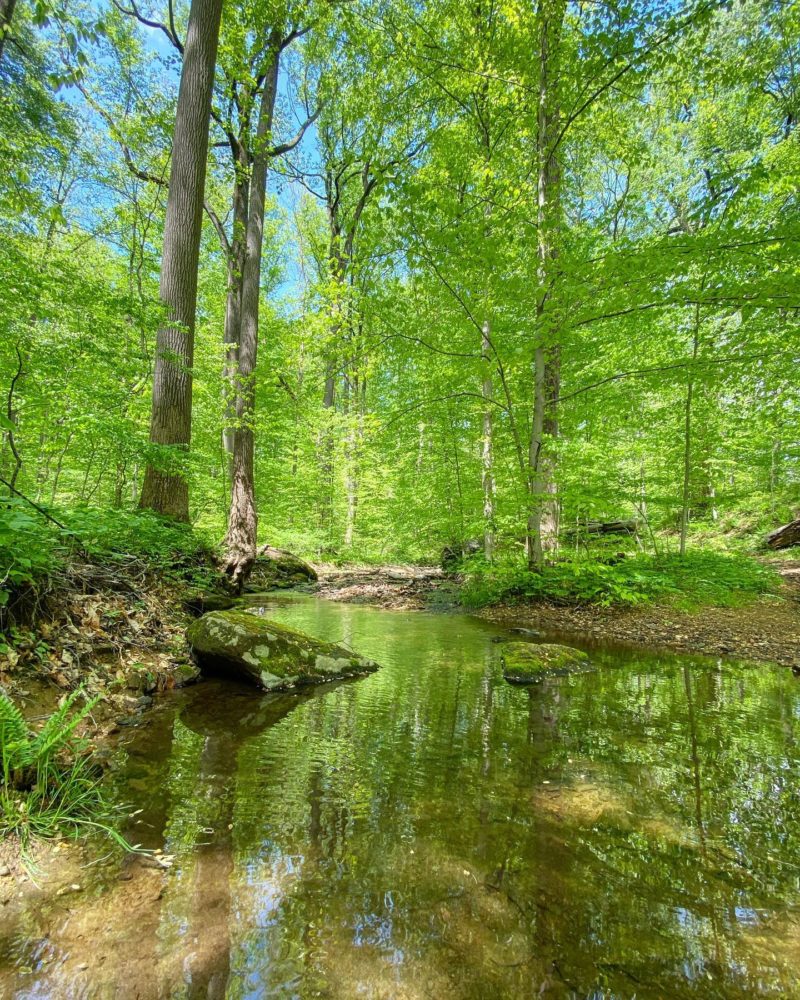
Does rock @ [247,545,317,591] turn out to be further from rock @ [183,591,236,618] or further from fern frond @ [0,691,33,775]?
fern frond @ [0,691,33,775]

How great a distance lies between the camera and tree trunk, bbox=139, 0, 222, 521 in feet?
22.1

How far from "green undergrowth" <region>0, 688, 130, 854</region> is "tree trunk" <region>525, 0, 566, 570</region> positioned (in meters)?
6.80

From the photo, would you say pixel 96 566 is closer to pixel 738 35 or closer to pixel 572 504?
pixel 572 504

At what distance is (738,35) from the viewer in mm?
15000

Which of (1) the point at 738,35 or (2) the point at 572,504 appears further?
(1) the point at 738,35

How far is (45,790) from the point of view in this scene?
197cm

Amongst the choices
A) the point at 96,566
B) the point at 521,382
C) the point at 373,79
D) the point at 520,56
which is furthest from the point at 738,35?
the point at 96,566

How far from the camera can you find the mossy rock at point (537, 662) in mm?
4523

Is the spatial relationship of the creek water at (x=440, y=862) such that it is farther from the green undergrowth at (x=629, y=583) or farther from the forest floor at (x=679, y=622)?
the green undergrowth at (x=629, y=583)

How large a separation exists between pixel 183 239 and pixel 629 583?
953 centimetres

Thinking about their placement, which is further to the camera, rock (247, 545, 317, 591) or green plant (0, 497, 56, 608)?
rock (247, 545, 317, 591)

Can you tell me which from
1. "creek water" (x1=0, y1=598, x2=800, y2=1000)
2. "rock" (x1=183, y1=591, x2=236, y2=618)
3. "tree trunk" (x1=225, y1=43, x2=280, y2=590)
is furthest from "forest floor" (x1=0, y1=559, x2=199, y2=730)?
Answer: "tree trunk" (x1=225, y1=43, x2=280, y2=590)

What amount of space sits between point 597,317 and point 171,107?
1168 cm

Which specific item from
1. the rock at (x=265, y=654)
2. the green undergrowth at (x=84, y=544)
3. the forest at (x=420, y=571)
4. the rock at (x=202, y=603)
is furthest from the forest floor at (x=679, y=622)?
the green undergrowth at (x=84, y=544)
